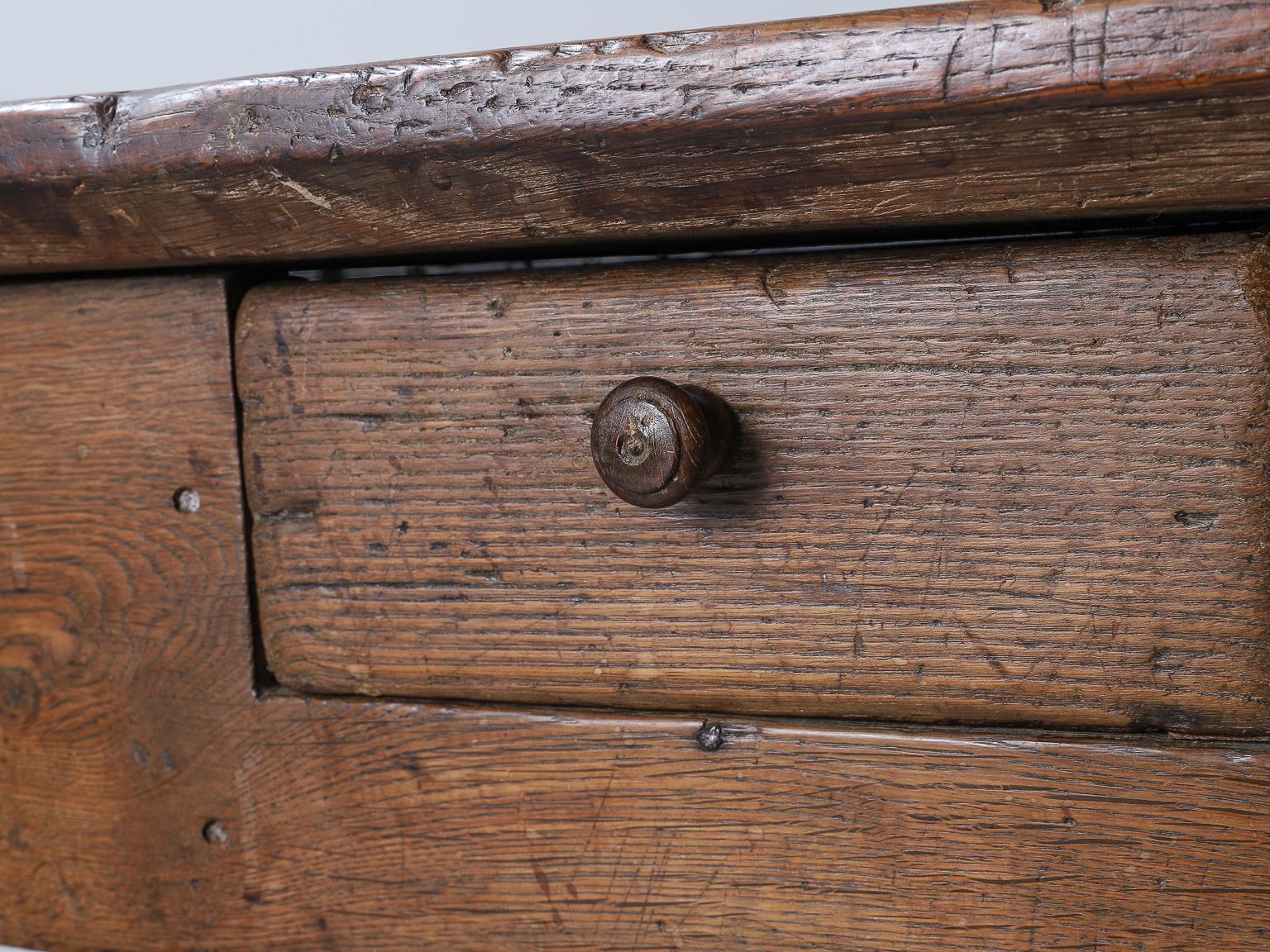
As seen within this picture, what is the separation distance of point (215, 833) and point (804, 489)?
33 cm

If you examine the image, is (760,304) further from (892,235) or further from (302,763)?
(302,763)

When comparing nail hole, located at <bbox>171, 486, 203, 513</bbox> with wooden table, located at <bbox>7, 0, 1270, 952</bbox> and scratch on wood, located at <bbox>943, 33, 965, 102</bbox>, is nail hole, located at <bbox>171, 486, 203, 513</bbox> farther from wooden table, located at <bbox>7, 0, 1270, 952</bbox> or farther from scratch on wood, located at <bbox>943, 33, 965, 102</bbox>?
scratch on wood, located at <bbox>943, 33, 965, 102</bbox>

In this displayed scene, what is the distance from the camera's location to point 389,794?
1.72ft

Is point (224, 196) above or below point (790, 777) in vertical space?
above

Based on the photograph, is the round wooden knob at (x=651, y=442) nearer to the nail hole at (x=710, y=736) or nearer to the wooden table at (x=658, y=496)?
the wooden table at (x=658, y=496)

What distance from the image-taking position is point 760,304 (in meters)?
0.45

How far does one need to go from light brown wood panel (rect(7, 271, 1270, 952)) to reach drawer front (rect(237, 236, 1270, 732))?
2 cm

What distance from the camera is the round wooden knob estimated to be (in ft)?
1.35

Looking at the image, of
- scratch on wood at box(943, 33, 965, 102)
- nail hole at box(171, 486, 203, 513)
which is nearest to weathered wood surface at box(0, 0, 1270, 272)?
scratch on wood at box(943, 33, 965, 102)

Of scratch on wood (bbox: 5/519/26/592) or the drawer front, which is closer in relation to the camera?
the drawer front

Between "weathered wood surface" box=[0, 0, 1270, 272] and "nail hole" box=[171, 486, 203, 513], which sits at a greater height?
"weathered wood surface" box=[0, 0, 1270, 272]

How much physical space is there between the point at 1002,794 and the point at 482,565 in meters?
0.23

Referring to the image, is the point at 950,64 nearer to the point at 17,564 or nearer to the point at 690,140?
the point at 690,140

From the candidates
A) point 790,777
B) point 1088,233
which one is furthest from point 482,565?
point 1088,233
